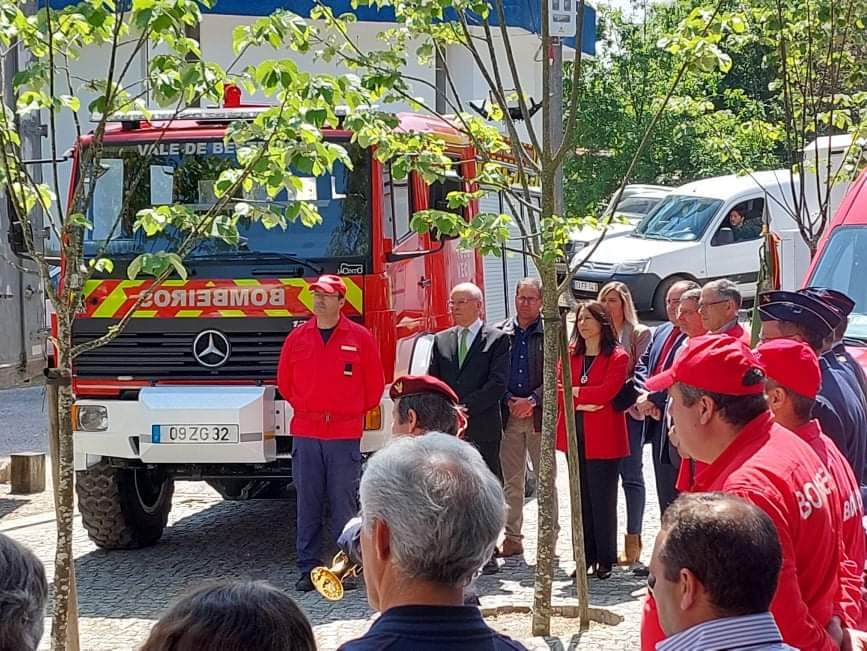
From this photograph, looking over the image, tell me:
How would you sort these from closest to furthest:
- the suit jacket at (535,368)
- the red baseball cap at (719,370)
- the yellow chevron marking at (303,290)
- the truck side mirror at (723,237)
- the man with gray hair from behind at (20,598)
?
the man with gray hair from behind at (20,598), the red baseball cap at (719,370), the yellow chevron marking at (303,290), the suit jacket at (535,368), the truck side mirror at (723,237)

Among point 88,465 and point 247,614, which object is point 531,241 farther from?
point 247,614

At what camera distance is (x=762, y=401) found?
3.68 metres

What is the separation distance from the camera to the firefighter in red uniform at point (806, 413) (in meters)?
3.90

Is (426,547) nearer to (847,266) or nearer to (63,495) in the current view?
(63,495)

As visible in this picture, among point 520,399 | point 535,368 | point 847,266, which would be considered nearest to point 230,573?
point 520,399

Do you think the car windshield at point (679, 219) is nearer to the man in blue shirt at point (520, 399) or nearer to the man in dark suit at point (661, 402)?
the man in blue shirt at point (520, 399)

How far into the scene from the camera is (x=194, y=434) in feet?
26.4

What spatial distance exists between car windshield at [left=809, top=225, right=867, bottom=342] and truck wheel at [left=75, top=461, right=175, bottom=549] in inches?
181

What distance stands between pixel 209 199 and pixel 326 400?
5.30ft

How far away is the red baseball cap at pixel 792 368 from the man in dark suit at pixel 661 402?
10.4ft

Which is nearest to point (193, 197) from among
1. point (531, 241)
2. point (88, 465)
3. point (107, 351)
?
point (107, 351)

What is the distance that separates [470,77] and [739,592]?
20988 millimetres

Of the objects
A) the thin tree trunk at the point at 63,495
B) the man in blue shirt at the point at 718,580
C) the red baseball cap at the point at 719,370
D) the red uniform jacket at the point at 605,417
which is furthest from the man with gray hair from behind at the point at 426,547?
the red uniform jacket at the point at 605,417

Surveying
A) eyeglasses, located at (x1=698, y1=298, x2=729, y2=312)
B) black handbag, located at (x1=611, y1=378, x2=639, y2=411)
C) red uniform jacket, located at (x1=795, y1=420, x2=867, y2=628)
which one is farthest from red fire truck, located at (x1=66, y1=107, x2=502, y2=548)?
red uniform jacket, located at (x1=795, y1=420, x2=867, y2=628)
